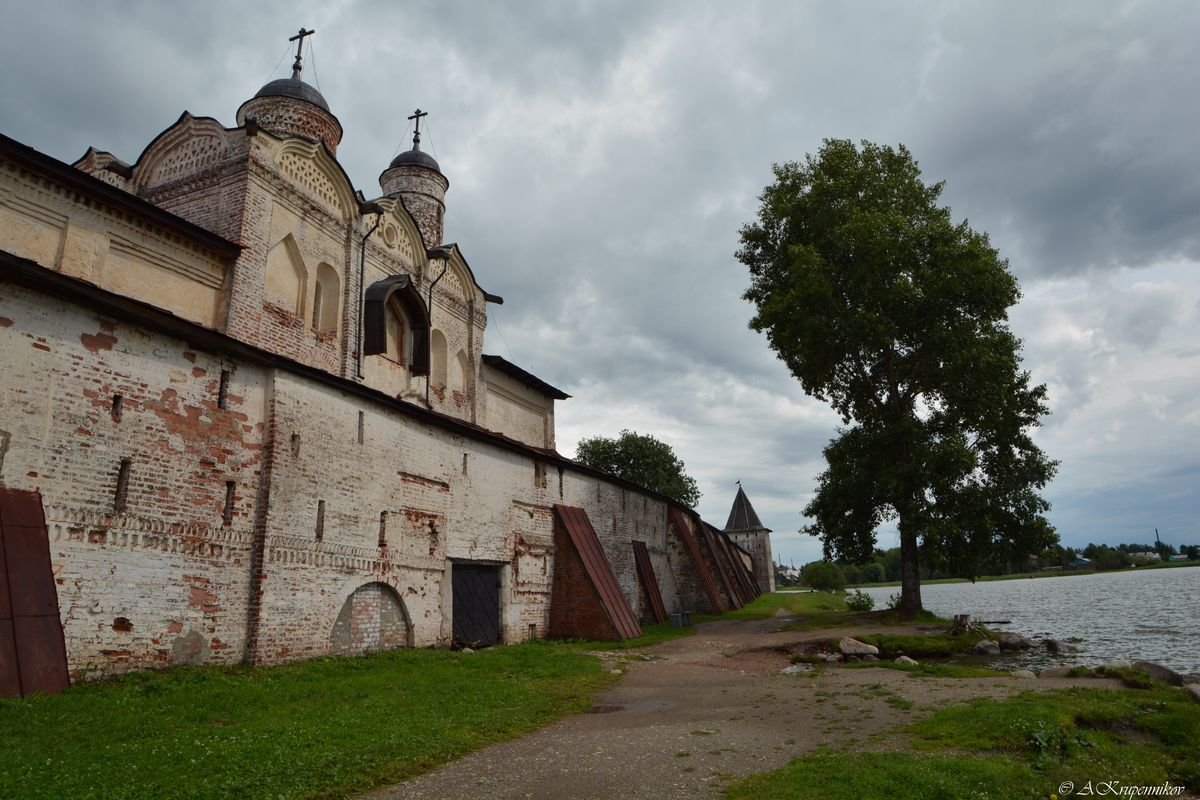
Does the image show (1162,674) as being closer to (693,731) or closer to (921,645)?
(921,645)

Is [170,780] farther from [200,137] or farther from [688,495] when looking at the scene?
[688,495]

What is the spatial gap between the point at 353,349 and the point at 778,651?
41.9 ft

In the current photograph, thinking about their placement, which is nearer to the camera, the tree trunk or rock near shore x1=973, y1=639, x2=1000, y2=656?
rock near shore x1=973, y1=639, x2=1000, y2=656

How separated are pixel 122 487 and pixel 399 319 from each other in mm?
12028

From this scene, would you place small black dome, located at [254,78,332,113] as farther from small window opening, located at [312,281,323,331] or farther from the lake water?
the lake water

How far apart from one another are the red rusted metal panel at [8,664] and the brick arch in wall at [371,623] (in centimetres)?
497

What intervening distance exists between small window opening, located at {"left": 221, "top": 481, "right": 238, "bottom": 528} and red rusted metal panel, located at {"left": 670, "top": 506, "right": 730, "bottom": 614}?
21219 mm

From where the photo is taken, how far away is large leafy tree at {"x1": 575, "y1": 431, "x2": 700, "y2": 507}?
49.1 metres

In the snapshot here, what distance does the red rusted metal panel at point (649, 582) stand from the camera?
2502cm

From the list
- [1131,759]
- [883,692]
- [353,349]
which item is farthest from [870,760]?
[353,349]

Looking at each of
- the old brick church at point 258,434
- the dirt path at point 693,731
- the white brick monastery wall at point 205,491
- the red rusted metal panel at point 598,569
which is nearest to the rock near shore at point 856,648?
the dirt path at point 693,731

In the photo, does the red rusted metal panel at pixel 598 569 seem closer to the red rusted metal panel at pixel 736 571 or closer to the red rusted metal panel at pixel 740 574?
the red rusted metal panel at pixel 736 571

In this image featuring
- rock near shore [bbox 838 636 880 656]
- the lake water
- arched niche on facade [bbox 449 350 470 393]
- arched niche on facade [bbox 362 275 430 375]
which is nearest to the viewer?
rock near shore [bbox 838 636 880 656]

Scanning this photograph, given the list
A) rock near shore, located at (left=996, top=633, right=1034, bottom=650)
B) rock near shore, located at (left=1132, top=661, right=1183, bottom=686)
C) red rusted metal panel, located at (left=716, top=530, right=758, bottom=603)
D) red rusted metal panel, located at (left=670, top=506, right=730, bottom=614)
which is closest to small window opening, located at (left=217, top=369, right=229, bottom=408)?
rock near shore, located at (left=1132, top=661, right=1183, bottom=686)
